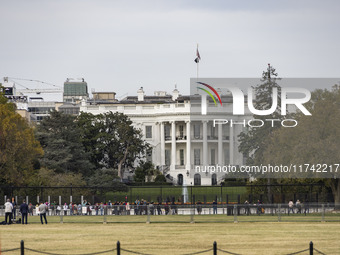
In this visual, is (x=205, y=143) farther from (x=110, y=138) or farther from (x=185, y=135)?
(x=110, y=138)

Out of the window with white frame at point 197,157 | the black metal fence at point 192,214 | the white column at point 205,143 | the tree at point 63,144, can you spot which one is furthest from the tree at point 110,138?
the black metal fence at point 192,214

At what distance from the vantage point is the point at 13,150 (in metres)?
77.6

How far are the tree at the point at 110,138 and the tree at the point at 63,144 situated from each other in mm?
8033

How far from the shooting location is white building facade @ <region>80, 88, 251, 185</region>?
140 meters

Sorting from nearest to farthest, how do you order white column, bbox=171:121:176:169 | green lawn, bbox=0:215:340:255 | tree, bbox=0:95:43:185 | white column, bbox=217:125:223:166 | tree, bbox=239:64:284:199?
green lawn, bbox=0:215:340:255 < tree, bbox=0:95:43:185 < tree, bbox=239:64:284:199 < white column, bbox=217:125:223:166 < white column, bbox=171:121:176:169

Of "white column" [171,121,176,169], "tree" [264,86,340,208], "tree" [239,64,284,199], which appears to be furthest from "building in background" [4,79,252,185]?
"tree" [264,86,340,208]

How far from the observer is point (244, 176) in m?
106

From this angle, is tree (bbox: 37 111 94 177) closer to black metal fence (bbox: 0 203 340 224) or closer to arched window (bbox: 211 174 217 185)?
arched window (bbox: 211 174 217 185)

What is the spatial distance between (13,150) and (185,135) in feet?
239

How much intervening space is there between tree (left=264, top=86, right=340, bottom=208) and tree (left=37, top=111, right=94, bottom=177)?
3735cm

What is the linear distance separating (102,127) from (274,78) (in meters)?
29.5

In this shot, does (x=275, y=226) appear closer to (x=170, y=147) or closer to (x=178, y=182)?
(x=178, y=182)

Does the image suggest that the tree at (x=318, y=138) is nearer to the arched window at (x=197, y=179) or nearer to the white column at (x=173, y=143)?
the arched window at (x=197, y=179)

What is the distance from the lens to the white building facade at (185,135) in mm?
139500
